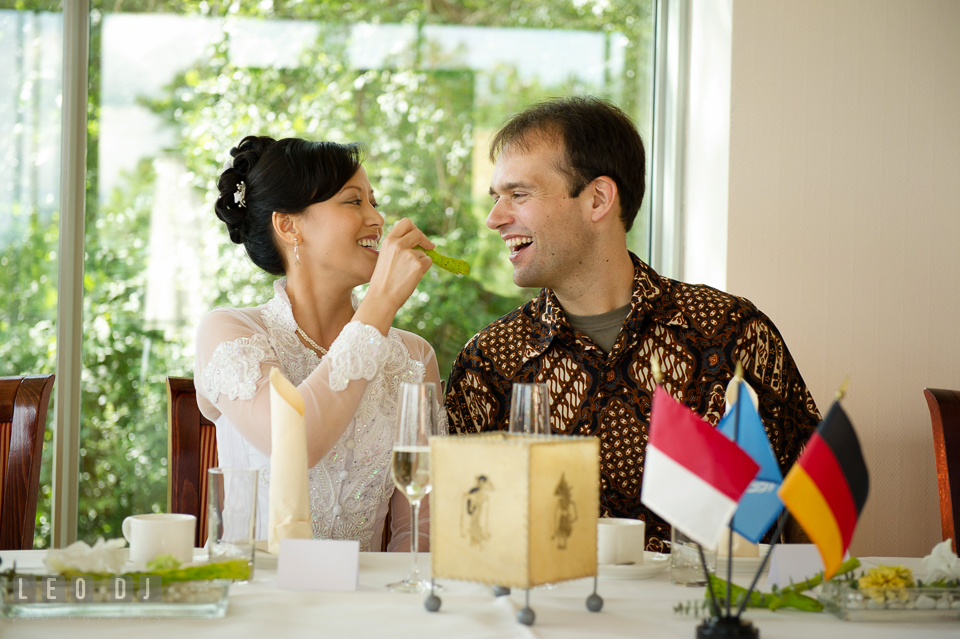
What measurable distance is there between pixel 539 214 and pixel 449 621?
1361mm

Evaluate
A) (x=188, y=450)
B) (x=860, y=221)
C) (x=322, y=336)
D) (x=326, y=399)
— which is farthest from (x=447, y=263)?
(x=860, y=221)

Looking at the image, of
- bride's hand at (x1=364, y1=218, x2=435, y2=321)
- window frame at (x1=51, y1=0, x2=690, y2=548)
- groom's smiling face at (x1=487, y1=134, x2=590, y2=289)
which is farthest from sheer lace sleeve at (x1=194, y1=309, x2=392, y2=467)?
window frame at (x1=51, y1=0, x2=690, y2=548)

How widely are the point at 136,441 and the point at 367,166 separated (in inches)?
46.3

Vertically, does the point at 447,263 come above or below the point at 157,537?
above

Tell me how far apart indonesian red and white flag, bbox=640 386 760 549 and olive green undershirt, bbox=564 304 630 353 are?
1199 millimetres

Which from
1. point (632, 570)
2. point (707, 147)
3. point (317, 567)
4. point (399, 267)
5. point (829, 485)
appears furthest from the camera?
point (707, 147)

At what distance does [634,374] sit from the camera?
193cm

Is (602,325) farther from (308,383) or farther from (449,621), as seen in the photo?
(449,621)

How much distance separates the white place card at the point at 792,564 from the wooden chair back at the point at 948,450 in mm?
923

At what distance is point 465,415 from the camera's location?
199 cm

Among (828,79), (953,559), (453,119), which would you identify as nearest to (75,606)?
(953,559)

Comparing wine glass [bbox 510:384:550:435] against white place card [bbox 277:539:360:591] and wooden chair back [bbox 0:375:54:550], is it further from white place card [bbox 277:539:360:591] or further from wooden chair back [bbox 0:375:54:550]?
wooden chair back [bbox 0:375:54:550]

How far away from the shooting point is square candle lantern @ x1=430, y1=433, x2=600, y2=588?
2.87 feet

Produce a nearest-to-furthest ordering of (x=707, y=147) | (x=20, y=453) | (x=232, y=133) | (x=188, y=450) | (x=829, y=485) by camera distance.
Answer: (x=829, y=485), (x=20, y=453), (x=188, y=450), (x=707, y=147), (x=232, y=133)
